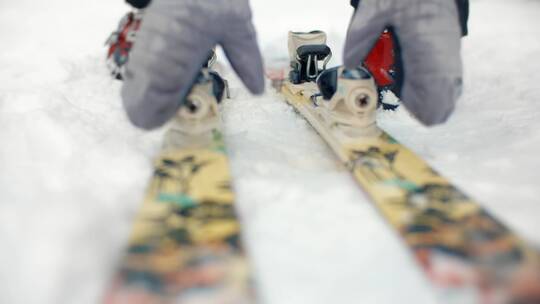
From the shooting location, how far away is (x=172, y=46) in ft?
4.35

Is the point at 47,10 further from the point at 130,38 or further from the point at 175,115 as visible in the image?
the point at 175,115

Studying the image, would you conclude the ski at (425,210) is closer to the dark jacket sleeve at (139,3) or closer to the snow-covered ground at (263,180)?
the snow-covered ground at (263,180)

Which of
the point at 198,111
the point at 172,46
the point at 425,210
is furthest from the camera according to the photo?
the point at 198,111

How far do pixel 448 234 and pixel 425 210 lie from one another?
114 millimetres

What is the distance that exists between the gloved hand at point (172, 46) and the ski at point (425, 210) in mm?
457

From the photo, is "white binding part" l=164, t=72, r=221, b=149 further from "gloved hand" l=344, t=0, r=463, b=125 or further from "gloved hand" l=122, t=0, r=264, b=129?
"gloved hand" l=344, t=0, r=463, b=125

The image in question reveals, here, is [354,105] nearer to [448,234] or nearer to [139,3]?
[448,234]

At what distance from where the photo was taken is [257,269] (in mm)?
1003

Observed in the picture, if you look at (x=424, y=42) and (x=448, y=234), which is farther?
(x=424, y=42)

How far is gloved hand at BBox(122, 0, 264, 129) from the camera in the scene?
133 centimetres

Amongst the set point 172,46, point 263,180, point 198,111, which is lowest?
point 263,180

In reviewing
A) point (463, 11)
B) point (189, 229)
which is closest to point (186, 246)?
point (189, 229)

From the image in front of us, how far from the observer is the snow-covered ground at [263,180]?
37.9 inches

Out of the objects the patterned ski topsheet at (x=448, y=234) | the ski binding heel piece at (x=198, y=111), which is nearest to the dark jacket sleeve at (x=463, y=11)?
the patterned ski topsheet at (x=448, y=234)
